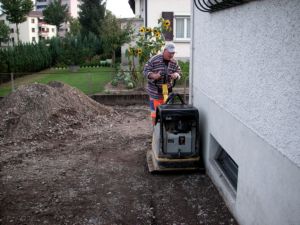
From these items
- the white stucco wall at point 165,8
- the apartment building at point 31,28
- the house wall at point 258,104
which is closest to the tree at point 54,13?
the apartment building at point 31,28

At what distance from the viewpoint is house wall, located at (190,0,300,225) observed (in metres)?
2.72

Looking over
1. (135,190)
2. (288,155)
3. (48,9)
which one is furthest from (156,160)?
(48,9)

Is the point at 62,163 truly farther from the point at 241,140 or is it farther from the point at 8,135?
the point at 241,140

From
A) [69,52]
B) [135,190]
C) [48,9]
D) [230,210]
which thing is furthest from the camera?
[48,9]

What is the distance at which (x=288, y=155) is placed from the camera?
2756mm

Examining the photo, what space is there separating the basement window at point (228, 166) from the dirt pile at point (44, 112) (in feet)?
13.6

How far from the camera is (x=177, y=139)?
209 inches

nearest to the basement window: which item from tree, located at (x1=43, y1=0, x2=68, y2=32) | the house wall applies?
the house wall

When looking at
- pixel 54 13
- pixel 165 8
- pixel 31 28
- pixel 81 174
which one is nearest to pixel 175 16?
pixel 165 8

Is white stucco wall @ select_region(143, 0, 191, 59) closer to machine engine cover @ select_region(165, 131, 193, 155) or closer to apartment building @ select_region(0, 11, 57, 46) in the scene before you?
machine engine cover @ select_region(165, 131, 193, 155)

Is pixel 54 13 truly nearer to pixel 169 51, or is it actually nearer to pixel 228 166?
pixel 169 51

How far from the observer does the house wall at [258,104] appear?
8.91ft

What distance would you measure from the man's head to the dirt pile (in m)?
3.30

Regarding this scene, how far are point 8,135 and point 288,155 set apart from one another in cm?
652
